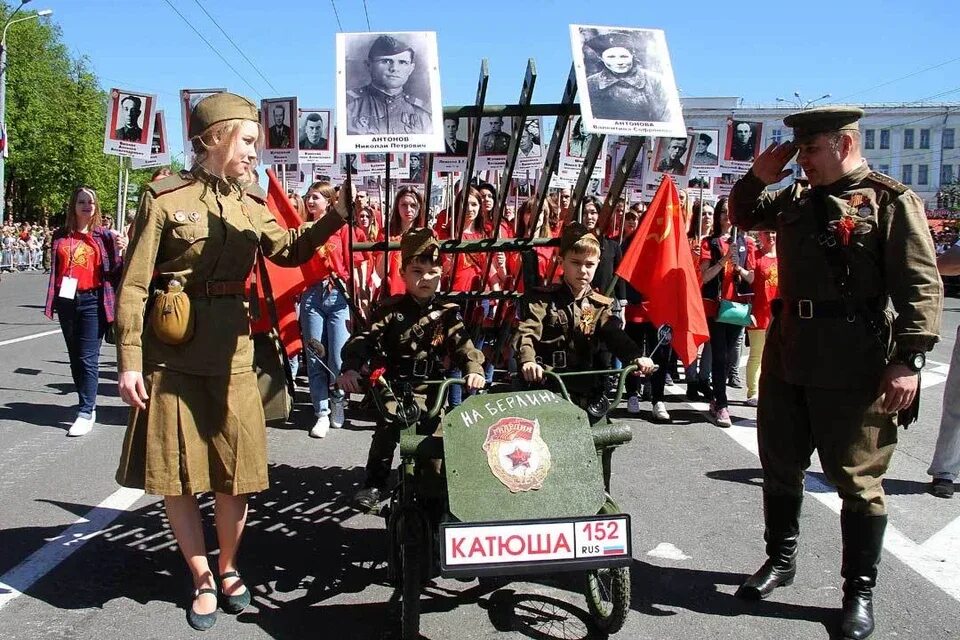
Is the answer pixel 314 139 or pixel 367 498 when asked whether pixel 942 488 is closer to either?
pixel 367 498

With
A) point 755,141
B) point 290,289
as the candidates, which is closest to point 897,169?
point 755,141

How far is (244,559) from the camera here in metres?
4.58

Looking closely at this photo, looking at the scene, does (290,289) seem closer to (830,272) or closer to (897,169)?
(830,272)

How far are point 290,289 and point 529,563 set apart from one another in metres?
2.90

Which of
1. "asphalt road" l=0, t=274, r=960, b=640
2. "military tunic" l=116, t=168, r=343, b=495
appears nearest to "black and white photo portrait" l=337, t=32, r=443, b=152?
"military tunic" l=116, t=168, r=343, b=495

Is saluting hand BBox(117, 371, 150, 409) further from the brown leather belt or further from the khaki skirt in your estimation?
the brown leather belt

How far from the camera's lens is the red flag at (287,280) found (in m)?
5.32

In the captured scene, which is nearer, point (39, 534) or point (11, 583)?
point (11, 583)

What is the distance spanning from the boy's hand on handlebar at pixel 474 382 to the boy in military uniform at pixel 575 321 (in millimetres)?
427

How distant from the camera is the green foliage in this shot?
48344 mm

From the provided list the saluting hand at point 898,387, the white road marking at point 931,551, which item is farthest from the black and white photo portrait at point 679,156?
the saluting hand at point 898,387

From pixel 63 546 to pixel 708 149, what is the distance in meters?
7.68

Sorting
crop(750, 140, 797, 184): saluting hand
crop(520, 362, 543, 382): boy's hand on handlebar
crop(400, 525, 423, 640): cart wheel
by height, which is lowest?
crop(400, 525, 423, 640): cart wheel

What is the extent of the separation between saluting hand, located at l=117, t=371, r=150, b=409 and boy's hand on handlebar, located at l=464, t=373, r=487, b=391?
1.34 m
